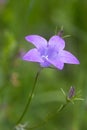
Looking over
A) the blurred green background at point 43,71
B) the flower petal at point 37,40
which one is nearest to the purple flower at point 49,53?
the flower petal at point 37,40

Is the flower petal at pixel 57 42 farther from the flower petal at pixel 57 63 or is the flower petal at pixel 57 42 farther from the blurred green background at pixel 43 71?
the blurred green background at pixel 43 71

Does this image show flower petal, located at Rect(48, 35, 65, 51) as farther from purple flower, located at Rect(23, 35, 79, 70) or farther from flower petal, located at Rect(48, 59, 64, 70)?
flower petal, located at Rect(48, 59, 64, 70)

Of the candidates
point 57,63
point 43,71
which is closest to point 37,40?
point 57,63

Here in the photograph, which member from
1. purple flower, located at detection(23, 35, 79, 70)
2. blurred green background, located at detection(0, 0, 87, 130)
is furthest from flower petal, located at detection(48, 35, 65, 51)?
blurred green background, located at detection(0, 0, 87, 130)

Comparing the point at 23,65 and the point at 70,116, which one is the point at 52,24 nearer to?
the point at 23,65

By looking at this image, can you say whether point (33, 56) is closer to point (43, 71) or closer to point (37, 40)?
A: point (37, 40)

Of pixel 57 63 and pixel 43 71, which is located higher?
pixel 57 63
